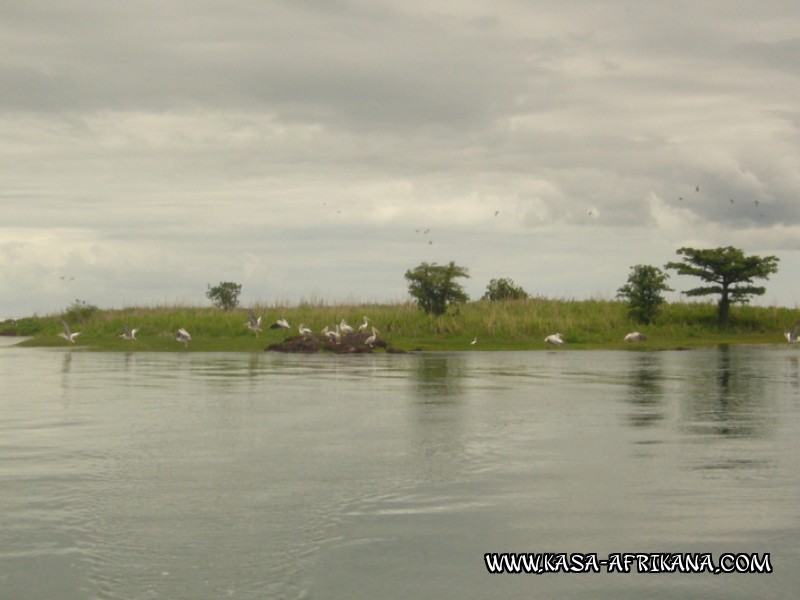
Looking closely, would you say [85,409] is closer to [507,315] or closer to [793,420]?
[793,420]

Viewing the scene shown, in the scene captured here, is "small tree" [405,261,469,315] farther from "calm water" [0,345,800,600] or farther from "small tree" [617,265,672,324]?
"calm water" [0,345,800,600]

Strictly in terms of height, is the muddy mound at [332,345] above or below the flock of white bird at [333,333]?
below

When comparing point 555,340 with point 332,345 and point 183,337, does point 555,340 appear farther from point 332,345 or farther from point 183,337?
point 183,337

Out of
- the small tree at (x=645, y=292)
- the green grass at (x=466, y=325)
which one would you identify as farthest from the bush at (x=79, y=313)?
the small tree at (x=645, y=292)

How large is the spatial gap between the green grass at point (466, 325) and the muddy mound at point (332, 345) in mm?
1700

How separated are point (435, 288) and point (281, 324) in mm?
8663

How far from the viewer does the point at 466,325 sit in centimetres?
5100

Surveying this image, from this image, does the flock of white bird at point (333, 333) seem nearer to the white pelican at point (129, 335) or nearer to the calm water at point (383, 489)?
the white pelican at point (129, 335)

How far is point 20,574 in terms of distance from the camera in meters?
8.56

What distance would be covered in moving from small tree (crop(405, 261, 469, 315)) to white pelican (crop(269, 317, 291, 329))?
7075mm

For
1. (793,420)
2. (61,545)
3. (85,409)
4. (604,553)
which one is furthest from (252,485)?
(793,420)

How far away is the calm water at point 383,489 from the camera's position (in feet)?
28.0

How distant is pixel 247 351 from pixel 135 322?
1437cm

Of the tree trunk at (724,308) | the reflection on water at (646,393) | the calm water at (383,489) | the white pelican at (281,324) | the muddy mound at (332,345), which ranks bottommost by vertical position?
the calm water at (383,489)
